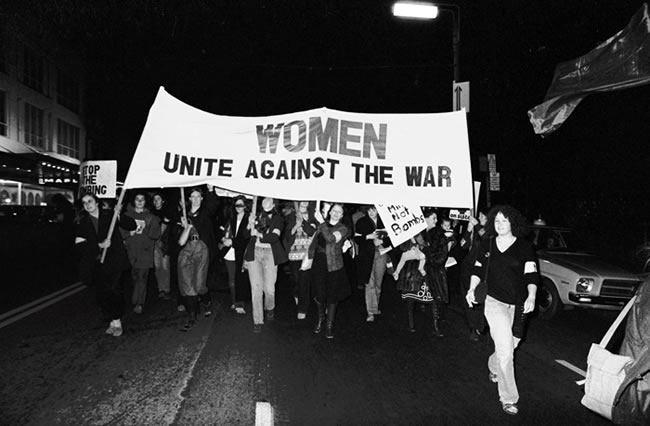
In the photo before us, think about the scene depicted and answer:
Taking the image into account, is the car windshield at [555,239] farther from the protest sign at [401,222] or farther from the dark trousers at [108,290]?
the dark trousers at [108,290]

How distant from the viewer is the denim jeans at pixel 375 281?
8227 mm

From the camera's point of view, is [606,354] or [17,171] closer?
[606,354]

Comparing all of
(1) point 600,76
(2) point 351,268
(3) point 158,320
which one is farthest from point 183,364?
(2) point 351,268

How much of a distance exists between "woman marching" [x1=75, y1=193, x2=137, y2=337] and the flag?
5194 mm

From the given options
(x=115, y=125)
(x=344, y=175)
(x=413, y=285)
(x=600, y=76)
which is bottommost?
(x=413, y=285)

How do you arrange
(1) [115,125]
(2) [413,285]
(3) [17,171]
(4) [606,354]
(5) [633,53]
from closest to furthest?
1. (4) [606,354]
2. (5) [633,53]
3. (2) [413,285]
4. (3) [17,171]
5. (1) [115,125]

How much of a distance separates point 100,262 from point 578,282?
6.90 m

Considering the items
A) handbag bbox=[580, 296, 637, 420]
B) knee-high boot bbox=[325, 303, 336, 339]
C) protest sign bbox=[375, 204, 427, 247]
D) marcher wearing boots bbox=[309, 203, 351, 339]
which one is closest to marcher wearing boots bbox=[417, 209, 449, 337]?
protest sign bbox=[375, 204, 427, 247]

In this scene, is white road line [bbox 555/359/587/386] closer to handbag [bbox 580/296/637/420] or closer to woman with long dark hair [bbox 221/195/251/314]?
handbag [bbox 580/296/637/420]

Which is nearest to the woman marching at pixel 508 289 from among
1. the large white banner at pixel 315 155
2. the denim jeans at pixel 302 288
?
the large white banner at pixel 315 155

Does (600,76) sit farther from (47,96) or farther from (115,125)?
(115,125)

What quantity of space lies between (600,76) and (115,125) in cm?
4142

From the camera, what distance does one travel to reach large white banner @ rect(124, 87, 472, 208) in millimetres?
5762

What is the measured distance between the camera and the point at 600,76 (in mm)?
4379
